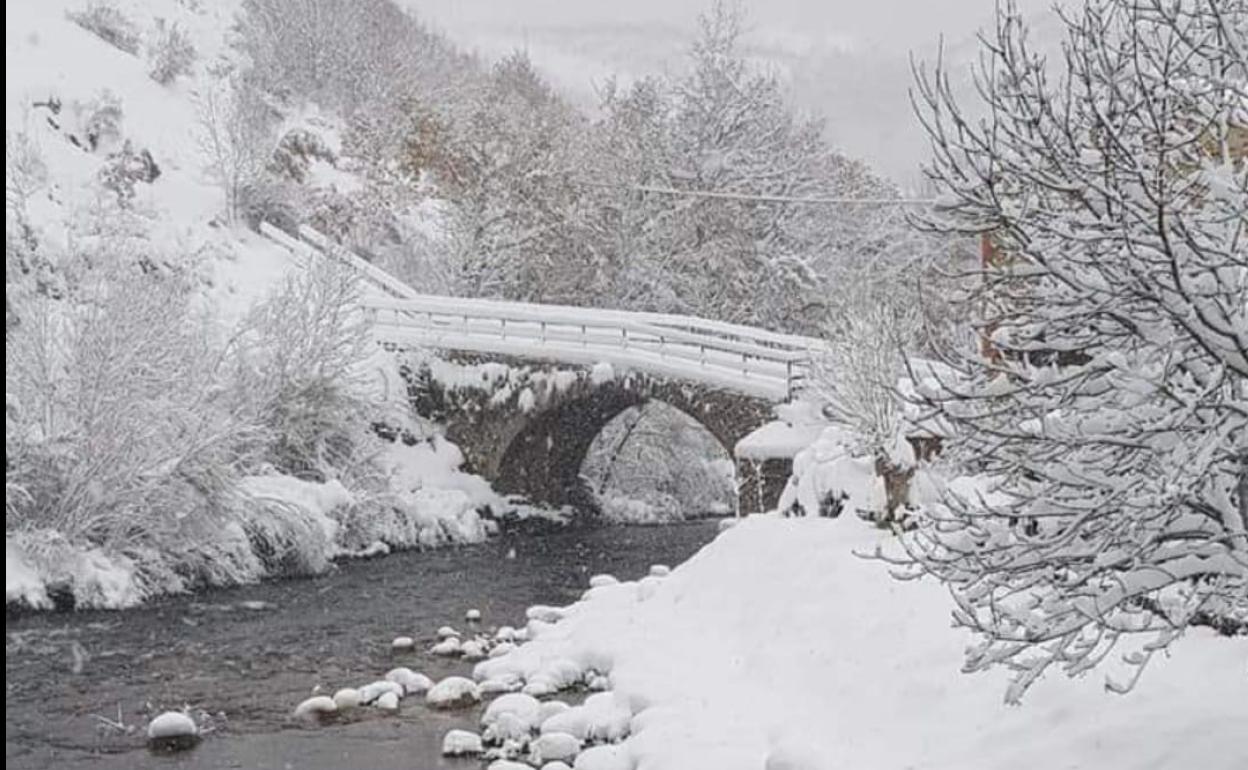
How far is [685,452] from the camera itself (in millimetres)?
31344

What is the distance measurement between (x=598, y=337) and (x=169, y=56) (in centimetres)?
2076

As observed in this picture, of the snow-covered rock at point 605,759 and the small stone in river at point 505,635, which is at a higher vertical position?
the small stone in river at point 505,635

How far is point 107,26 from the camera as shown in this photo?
136 ft

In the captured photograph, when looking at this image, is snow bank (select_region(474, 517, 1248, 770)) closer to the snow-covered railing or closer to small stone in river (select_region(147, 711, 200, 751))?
small stone in river (select_region(147, 711, 200, 751))

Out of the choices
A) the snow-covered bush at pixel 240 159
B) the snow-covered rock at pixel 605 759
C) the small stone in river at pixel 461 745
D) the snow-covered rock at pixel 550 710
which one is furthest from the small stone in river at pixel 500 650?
the snow-covered bush at pixel 240 159

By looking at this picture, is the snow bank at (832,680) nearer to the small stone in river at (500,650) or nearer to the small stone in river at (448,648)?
the small stone in river at (500,650)

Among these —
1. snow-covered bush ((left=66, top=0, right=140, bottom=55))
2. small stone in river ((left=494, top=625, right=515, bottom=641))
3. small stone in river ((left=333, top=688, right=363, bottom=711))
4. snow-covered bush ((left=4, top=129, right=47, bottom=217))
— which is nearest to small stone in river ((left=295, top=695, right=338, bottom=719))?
small stone in river ((left=333, top=688, right=363, bottom=711))

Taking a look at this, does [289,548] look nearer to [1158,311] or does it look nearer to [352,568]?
[352,568]

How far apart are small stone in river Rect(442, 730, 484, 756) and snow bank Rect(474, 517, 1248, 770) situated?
115 cm

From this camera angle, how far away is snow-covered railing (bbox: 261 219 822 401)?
77.6 feet

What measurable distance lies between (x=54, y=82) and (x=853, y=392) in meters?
24.9

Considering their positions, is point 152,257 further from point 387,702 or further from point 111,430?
point 387,702

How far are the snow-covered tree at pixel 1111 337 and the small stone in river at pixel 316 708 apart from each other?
24.1 feet

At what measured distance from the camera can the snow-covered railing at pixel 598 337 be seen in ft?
77.6
